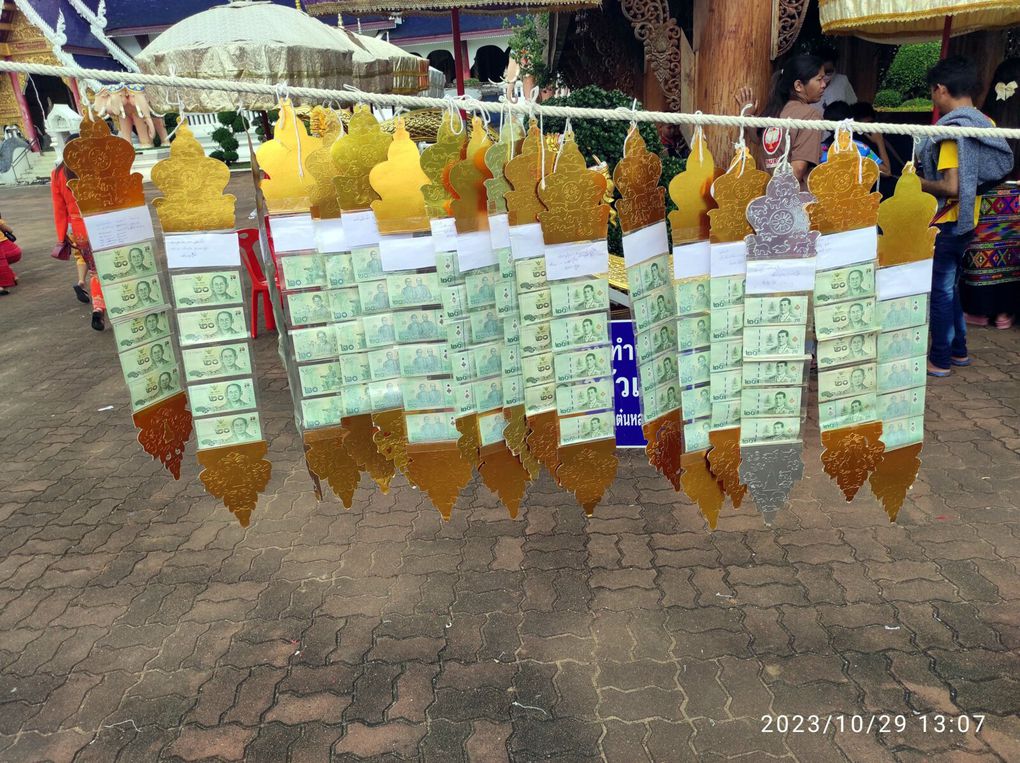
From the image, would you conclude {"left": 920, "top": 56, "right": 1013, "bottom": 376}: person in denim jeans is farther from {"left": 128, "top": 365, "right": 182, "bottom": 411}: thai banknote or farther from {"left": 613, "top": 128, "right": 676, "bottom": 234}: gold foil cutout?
{"left": 128, "top": 365, "right": 182, "bottom": 411}: thai banknote

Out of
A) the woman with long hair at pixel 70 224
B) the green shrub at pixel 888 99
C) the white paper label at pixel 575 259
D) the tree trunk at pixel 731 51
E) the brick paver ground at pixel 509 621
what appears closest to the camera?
the white paper label at pixel 575 259

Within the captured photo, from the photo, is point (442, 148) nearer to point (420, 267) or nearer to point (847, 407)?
point (420, 267)

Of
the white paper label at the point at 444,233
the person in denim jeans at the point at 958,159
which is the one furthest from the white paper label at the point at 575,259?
the person in denim jeans at the point at 958,159

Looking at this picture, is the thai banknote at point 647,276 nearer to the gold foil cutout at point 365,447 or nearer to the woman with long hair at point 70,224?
the gold foil cutout at point 365,447

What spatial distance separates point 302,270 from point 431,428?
0.51 m

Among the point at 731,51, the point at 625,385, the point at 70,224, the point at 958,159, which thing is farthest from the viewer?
A: the point at 70,224

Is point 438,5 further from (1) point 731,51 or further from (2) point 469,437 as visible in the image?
(2) point 469,437

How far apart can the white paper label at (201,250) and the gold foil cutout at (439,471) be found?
0.66 m

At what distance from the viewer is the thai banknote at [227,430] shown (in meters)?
1.77

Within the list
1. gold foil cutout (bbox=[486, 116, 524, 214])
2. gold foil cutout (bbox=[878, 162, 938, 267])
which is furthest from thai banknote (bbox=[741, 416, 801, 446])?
gold foil cutout (bbox=[486, 116, 524, 214])

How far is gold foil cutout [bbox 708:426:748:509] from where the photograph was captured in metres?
1.82

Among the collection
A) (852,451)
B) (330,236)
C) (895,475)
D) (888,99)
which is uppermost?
(888,99)

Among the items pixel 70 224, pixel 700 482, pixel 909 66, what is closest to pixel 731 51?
pixel 700 482

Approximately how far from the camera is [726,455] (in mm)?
1838
